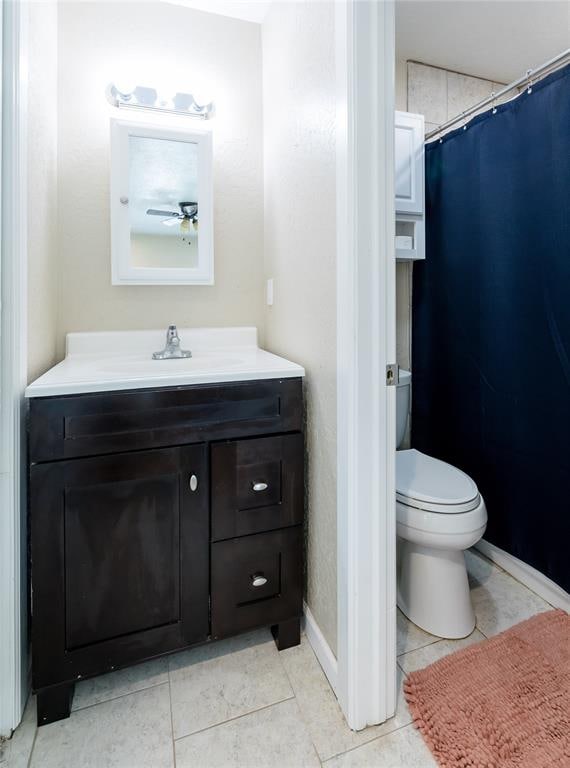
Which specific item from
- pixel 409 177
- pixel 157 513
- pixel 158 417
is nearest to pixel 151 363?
pixel 158 417

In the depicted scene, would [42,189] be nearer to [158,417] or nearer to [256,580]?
[158,417]

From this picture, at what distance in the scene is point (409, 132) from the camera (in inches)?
72.6

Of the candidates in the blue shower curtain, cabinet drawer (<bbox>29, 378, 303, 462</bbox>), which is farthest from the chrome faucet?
the blue shower curtain

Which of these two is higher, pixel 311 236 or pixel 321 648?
pixel 311 236

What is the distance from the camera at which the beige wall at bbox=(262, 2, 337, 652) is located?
1148 millimetres

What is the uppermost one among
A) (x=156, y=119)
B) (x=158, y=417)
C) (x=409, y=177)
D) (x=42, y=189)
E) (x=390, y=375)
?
(x=156, y=119)

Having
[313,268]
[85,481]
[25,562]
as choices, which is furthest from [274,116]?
[25,562]

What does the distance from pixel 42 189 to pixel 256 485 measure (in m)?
1.14

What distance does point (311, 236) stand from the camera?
4.17ft

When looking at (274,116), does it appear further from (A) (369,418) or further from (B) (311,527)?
(B) (311,527)

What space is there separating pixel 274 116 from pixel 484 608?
6.55ft

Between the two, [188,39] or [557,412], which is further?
[188,39]

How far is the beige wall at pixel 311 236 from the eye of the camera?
115cm

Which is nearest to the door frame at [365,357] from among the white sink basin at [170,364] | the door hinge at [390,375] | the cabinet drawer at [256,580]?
the door hinge at [390,375]
